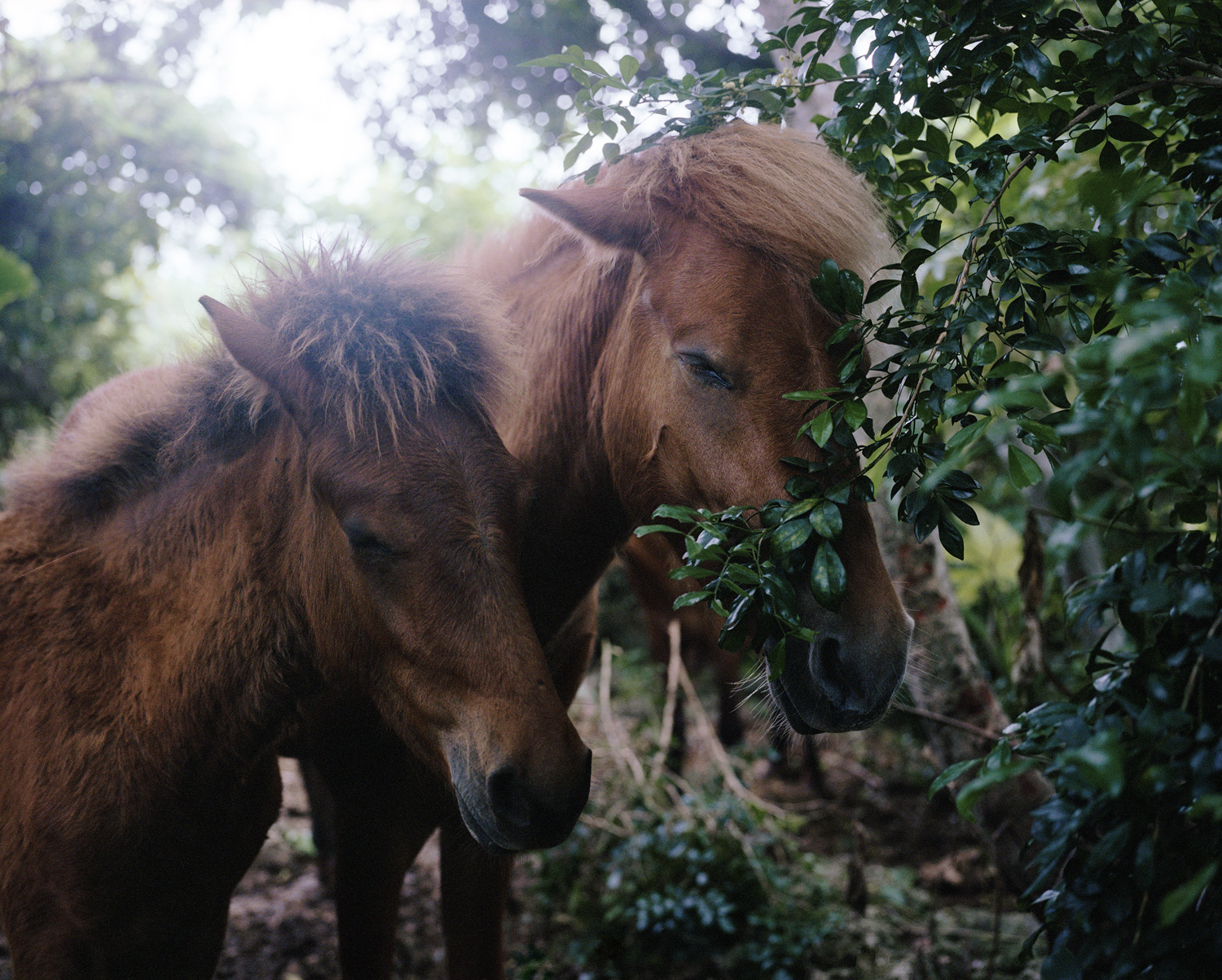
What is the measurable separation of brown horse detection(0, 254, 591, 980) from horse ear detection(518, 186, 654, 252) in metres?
0.37

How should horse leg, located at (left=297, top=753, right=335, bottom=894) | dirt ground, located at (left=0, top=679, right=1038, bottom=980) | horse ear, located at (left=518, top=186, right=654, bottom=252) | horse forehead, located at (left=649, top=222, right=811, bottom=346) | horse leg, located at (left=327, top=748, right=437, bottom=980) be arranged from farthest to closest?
horse leg, located at (left=297, top=753, right=335, bottom=894) < dirt ground, located at (left=0, top=679, right=1038, bottom=980) < horse leg, located at (left=327, top=748, right=437, bottom=980) < horse ear, located at (left=518, top=186, right=654, bottom=252) < horse forehead, located at (left=649, top=222, right=811, bottom=346)

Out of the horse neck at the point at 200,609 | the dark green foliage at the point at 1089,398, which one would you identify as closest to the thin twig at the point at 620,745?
the horse neck at the point at 200,609

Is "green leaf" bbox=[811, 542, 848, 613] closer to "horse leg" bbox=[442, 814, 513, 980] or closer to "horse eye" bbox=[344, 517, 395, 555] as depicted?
"horse eye" bbox=[344, 517, 395, 555]

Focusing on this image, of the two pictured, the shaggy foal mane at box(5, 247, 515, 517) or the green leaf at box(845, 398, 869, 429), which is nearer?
the green leaf at box(845, 398, 869, 429)

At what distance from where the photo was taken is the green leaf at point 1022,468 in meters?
1.17

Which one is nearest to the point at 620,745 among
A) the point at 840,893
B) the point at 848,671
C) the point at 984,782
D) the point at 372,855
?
the point at 840,893

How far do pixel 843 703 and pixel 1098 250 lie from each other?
3.59 ft

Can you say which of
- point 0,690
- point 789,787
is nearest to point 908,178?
point 0,690

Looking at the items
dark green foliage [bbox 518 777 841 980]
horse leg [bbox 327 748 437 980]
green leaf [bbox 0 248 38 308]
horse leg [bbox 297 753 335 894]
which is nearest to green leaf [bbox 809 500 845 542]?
horse leg [bbox 327 748 437 980]

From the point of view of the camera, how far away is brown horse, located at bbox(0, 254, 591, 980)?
1780 mm

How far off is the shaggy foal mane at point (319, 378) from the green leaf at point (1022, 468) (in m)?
1.32

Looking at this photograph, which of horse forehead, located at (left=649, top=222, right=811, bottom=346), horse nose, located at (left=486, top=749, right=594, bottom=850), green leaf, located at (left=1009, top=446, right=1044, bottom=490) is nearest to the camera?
green leaf, located at (left=1009, top=446, right=1044, bottom=490)

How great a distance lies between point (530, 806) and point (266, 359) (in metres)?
1.31

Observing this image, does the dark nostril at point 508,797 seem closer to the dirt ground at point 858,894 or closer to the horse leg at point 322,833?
the dirt ground at point 858,894
